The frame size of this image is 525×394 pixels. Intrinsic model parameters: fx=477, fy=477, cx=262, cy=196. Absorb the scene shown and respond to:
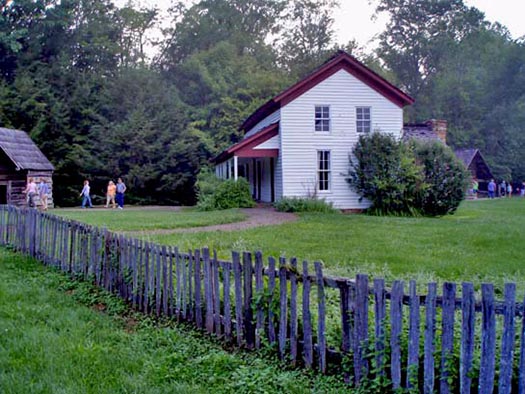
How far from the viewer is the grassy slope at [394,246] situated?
8.25 metres

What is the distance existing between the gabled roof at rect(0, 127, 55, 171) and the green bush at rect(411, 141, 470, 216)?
20104mm

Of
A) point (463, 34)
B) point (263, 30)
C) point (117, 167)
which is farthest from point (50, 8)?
point (463, 34)

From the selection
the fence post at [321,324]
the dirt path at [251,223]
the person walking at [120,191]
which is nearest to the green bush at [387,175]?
the dirt path at [251,223]

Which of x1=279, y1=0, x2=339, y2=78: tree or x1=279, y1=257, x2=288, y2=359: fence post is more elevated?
x1=279, y1=0, x2=339, y2=78: tree

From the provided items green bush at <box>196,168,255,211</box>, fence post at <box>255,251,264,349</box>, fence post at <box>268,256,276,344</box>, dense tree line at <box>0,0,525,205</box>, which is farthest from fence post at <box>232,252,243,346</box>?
dense tree line at <box>0,0,525,205</box>

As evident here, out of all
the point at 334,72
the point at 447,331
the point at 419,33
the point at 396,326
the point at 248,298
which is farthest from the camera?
the point at 419,33

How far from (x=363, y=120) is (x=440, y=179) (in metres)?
4.62

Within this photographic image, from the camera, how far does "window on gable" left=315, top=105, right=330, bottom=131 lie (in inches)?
863

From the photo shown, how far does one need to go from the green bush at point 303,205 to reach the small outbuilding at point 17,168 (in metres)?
13.7

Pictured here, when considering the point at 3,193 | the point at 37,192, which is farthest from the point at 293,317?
the point at 3,193

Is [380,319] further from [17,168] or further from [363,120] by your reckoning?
[17,168]

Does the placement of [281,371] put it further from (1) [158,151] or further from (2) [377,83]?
(1) [158,151]

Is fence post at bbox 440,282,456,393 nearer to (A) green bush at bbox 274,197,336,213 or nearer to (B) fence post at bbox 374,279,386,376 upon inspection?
(B) fence post at bbox 374,279,386,376

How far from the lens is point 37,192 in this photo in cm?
2545
